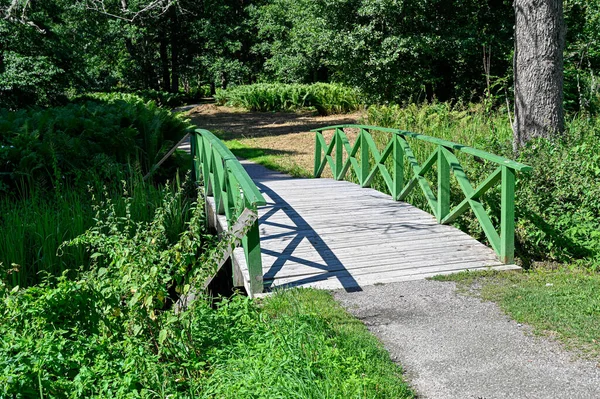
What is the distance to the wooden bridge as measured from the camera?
5.62 m

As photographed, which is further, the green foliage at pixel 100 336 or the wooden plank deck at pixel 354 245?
the wooden plank deck at pixel 354 245

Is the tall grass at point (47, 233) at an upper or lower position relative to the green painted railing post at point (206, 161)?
lower

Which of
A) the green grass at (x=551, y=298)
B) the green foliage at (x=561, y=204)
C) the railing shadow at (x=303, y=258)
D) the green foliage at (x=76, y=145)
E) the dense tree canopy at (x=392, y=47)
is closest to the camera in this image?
the green grass at (x=551, y=298)

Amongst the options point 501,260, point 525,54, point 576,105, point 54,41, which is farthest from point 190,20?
point 501,260

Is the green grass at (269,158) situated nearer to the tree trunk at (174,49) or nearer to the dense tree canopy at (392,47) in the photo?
the dense tree canopy at (392,47)

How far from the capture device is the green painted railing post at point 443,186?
7168mm

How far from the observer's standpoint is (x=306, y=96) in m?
23.9

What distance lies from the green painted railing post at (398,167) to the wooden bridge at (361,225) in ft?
0.05

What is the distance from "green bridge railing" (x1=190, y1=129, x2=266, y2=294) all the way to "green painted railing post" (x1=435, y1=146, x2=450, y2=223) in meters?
2.35

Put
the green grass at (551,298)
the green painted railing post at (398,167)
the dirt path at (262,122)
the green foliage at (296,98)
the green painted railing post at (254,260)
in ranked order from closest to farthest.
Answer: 1. the green grass at (551,298)
2. the green painted railing post at (254,260)
3. the green painted railing post at (398,167)
4. the dirt path at (262,122)
5. the green foliage at (296,98)

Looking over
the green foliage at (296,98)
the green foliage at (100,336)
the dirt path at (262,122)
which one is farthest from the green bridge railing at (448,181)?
the green foliage at (296,98)

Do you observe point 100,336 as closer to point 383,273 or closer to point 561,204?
point 383,273

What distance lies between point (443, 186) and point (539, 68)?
2.44 meters

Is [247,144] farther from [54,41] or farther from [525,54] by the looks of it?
[525,54]
